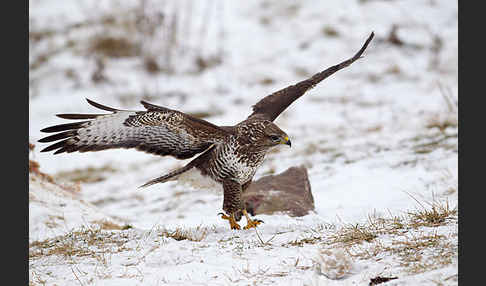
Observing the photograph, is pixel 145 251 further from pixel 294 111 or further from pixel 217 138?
pixel 294 111

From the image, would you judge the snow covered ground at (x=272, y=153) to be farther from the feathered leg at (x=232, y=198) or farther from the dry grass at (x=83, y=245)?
the feathered leg at (x=232, y=198)

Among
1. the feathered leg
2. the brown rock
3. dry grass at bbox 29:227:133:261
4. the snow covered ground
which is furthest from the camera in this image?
the brown rock

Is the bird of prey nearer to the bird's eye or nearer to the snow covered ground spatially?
the bird's eye

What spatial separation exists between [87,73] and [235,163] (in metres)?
9.35

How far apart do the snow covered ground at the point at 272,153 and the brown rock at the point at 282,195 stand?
0.92 feet

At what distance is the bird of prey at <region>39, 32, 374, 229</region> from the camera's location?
420 cm

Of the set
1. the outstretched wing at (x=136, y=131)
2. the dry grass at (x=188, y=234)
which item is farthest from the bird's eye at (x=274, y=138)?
the dry grass at (x=188, y=234)

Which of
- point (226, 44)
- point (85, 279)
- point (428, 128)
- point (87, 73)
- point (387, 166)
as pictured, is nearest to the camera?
point (85, 279)

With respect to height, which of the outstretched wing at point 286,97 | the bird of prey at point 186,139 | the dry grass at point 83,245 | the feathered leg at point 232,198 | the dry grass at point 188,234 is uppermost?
the outstretched wing at point 286,97

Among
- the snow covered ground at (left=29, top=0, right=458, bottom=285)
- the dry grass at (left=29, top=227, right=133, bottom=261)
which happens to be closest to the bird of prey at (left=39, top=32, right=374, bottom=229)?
the snow covered ground at (left=29, top=0, right=458, bottom=285)

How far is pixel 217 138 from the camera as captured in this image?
4.46 meters

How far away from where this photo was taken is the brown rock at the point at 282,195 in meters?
5.38

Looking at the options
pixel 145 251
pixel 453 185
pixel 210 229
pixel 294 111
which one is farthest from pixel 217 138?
pixel 294 111

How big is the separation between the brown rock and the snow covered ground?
28 cm
